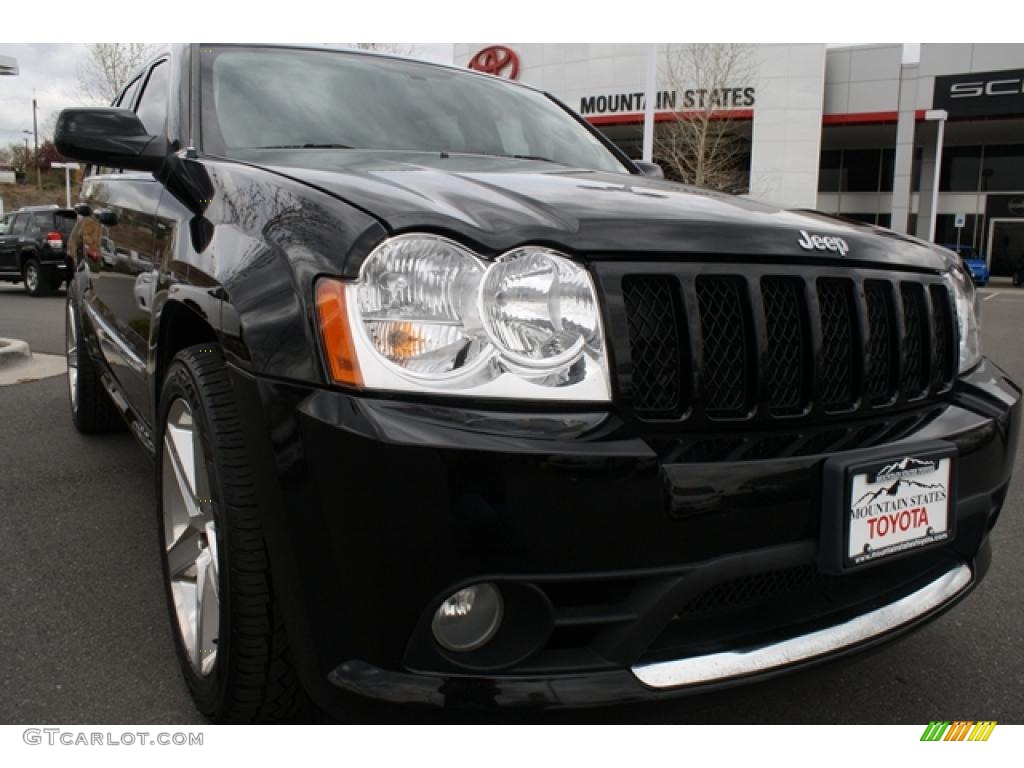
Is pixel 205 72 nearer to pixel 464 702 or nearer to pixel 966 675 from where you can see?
pixel 464 702

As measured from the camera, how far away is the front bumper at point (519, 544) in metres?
1.40

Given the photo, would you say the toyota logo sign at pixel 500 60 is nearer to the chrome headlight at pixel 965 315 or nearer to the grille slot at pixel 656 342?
the chrome headlight at pixel 965 315

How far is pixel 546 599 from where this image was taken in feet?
4.85

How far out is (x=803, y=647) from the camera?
1.71 meters

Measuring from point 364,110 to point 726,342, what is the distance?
5.17 ft

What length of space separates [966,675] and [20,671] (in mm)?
2437

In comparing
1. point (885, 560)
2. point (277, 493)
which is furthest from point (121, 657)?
point (885, 560)

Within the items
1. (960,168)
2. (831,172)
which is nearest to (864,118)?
(831,172)

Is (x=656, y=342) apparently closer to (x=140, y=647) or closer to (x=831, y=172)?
(x=140, y=647)

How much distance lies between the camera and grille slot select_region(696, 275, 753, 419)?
164cm

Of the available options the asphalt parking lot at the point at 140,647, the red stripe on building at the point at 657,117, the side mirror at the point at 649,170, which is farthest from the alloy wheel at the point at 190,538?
the red stripe on building at the point at 657,117

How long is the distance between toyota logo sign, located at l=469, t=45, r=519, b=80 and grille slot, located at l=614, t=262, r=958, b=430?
30.6 metres

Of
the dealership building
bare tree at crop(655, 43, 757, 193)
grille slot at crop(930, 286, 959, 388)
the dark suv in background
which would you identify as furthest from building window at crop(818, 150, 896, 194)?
grille slot at crop(930, 286, 959, 388)

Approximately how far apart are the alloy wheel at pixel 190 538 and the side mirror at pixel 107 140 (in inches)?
33.0
